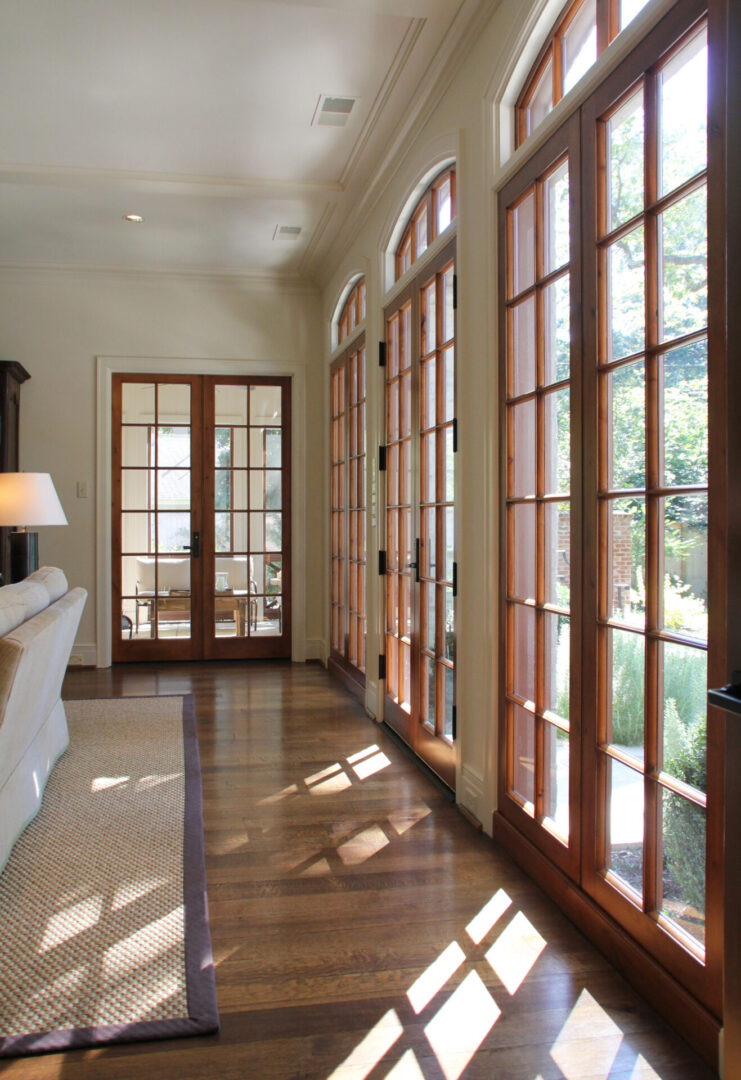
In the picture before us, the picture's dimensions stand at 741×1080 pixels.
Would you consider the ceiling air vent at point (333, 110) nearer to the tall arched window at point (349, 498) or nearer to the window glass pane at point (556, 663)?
the tall arched window at point (349, 498)

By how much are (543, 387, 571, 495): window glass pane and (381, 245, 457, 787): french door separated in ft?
2.66

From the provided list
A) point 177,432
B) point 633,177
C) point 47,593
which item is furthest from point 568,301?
point 177,432

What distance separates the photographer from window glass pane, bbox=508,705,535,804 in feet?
8.67

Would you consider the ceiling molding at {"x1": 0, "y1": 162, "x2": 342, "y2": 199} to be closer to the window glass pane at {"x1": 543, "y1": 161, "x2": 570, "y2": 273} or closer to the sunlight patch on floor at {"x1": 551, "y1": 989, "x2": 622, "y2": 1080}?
the window glass pane at {"x1": 543, "y1": 161, "x2": 570, "y2": 273}

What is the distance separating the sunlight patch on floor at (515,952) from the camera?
2002 millimetres

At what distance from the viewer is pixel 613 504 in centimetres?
209

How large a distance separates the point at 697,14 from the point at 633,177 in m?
0.36

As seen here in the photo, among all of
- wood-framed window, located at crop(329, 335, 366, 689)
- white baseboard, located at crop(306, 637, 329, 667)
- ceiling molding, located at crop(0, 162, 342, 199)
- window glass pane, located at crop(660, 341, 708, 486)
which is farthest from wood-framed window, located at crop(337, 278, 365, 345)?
window glass pane, located at crop(660, 341, 708, 486)

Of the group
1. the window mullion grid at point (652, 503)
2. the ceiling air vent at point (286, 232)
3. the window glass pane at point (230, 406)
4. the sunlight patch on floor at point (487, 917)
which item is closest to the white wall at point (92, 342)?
the window glass pane at point (230, 406)

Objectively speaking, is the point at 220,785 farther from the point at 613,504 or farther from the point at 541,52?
the point at 541,52

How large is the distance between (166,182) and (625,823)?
417cm

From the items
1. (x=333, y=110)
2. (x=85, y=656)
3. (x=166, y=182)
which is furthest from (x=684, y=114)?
(x=85, y=656)

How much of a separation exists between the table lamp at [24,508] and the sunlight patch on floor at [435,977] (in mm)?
3249

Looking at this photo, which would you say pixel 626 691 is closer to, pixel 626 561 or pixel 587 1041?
pixel 626 561
